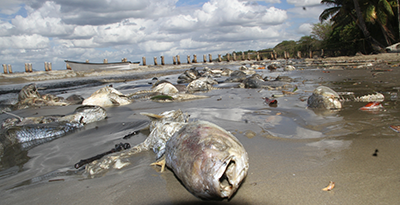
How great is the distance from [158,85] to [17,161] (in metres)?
5.26

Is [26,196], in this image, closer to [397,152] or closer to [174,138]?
[174,138]

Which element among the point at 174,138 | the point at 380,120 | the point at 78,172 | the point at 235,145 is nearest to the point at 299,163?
the point at 235,145

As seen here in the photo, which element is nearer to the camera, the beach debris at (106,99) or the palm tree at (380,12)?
the beach debris at (106,99)

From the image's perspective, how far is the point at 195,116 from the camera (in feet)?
12.4

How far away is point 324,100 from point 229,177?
3.04 metres

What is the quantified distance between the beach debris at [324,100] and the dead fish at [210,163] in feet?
9.12

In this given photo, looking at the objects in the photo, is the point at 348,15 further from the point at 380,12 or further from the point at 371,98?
the point at 371,98

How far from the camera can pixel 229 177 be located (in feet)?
4.50

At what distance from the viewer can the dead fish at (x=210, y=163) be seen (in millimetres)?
1332

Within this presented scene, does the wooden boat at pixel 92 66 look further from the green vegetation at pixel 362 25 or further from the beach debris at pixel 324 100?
the beach debris at pixel 324 100

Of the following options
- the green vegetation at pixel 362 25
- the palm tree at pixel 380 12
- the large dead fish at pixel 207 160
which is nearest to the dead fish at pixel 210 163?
the large dead fish at pixel 207 160

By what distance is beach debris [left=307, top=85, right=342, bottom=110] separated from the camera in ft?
12.0

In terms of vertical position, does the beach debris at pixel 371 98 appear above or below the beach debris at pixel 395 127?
above

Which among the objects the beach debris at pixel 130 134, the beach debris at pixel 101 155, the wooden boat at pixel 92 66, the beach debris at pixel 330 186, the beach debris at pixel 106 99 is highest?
the wooden boat at pixel 92 66
